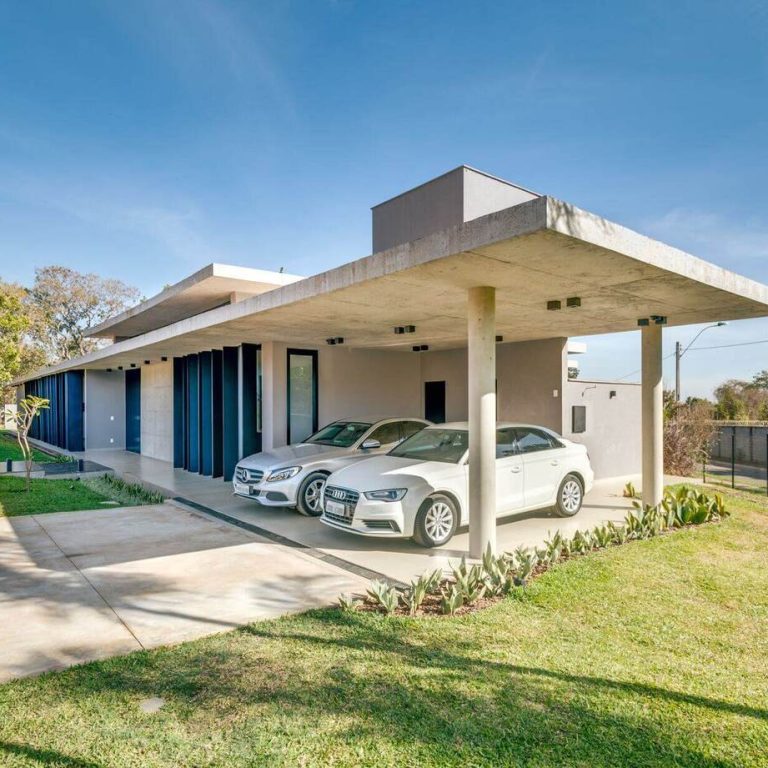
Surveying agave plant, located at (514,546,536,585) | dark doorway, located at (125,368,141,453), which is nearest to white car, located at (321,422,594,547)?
agave plant, located at (514,546,536,585)

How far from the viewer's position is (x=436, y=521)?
6719 millimetres

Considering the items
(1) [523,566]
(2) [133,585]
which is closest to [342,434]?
(2) [133,585]

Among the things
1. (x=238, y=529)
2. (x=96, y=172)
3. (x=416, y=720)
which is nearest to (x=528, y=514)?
(x=238, y=529)

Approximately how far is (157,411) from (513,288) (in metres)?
14.4

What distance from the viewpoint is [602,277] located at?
555 cm

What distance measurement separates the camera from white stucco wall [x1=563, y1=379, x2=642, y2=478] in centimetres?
1170

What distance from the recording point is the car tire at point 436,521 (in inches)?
258

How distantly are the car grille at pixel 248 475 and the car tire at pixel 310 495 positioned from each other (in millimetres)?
700

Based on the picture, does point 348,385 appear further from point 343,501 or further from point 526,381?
point 343,501

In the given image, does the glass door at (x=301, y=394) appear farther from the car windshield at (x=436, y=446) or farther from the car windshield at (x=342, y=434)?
the car windshield at (x=436, y=446)

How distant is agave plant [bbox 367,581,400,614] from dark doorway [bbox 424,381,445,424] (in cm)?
945

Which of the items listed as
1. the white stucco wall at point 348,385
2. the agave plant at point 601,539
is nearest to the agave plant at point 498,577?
the agave plant at point 601,539

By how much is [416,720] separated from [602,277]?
172 inches

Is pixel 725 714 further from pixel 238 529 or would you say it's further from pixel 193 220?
pixel 193 220
